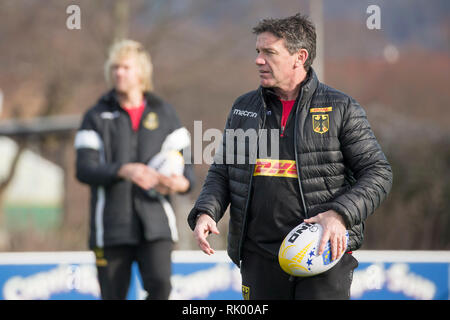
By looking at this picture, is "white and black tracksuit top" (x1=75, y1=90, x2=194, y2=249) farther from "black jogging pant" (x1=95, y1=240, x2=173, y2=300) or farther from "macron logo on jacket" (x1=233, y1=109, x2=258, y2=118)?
"macron logo on jacket" (x1=233, y1=109, x2=258, y2=118)

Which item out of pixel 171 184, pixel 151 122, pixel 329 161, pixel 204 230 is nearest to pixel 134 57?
pixel 151 122

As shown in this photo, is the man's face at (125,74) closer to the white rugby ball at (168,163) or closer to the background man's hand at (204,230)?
the white rugby ball at (168,163)

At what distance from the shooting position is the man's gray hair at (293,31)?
3.31m

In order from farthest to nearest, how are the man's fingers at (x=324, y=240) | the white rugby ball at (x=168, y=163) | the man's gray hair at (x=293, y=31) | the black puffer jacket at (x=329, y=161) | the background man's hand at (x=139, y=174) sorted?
the white rugby ball at (x=168, y=163) → the background man's hand at (x=139, y=174) → the man's gray hair at (x=293, y=31) → the black puffer jacket at (x=329, y=161) → the man's fingers at (x=324, y=240)

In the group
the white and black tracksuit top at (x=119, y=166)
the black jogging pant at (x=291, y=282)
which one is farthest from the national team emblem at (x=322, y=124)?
the white and black tracksuit top at (x=119, y=166)

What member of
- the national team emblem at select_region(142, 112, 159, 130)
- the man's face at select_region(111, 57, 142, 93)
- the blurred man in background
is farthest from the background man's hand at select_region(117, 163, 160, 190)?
the man's face at select_region(111, 57, 142, 93)

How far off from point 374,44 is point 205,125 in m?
6.97

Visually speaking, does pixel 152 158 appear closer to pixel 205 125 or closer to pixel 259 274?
pixel 259 274

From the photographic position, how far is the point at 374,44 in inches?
795

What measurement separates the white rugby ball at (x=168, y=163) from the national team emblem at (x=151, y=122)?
0.22 metres

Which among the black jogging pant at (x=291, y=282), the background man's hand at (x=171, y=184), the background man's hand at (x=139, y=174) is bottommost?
the black jogging pant at (x=291, y=282)

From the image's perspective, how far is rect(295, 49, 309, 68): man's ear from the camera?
337 centimetres
